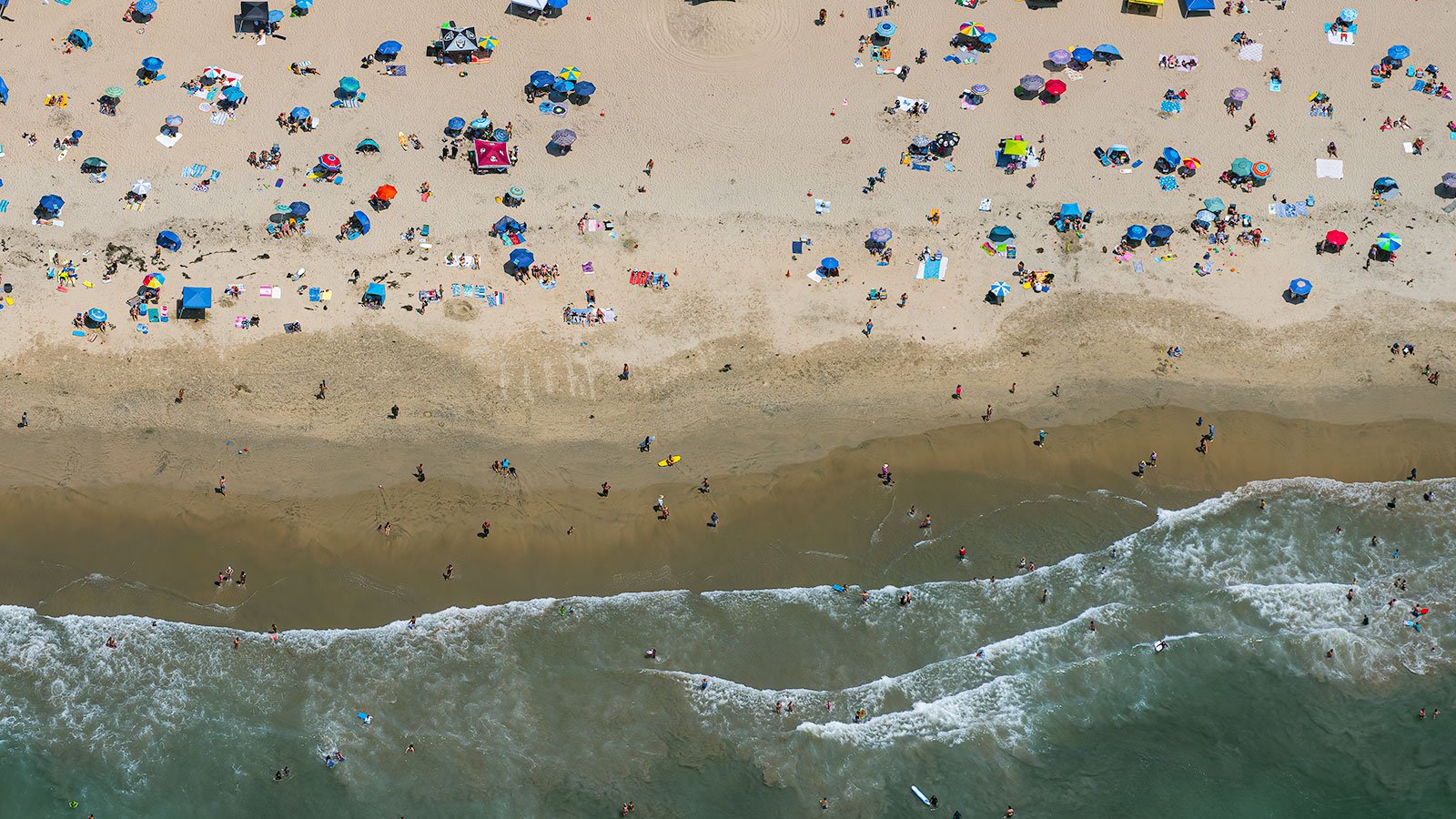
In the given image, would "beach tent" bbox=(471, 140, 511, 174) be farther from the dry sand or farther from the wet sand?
the wet sand

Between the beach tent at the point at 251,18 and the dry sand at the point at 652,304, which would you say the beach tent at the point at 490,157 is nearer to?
the dry sand at the point at 652,304

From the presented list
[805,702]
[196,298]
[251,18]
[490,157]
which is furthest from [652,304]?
[251,18]

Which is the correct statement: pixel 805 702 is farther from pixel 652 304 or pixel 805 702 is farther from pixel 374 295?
pixel 374 295

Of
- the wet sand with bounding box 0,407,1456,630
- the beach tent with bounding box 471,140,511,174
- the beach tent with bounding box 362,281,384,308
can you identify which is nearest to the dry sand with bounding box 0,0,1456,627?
the wet sand with bounding box 0,407,1456,630

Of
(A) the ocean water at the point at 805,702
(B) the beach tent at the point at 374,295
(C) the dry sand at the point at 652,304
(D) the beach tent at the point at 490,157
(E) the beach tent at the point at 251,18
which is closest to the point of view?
(A) the ocean water at the point at 805,702

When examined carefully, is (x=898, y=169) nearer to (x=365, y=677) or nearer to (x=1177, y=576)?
(x=1177, y=576)

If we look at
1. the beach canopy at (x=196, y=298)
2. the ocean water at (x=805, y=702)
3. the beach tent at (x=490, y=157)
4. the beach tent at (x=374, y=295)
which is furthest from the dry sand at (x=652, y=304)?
the ocean water at (x=805, y=702)

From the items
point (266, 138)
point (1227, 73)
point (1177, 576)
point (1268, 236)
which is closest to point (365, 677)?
point (266, 138)

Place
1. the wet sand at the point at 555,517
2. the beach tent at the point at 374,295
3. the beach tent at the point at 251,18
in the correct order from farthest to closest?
the beach tent at the point at 251,18, the beach tent at the point at 374,295, the wet sand at the point at 555,517
